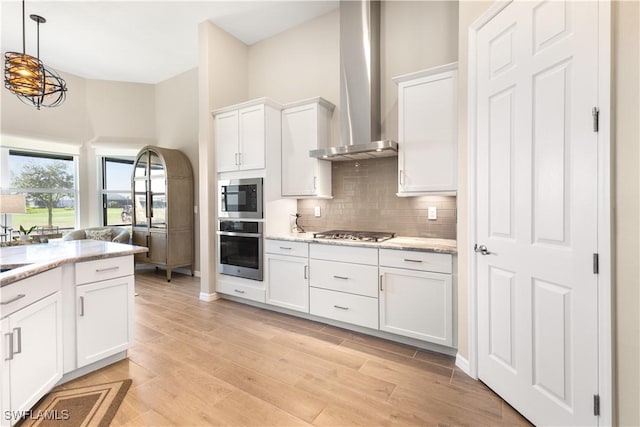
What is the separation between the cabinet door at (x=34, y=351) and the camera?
1.57m

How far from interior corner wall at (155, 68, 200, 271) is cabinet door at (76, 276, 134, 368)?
2.87 metres

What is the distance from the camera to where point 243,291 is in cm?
365

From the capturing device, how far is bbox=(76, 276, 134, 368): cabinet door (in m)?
2.08

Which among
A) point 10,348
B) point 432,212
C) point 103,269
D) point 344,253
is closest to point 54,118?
point 103,269

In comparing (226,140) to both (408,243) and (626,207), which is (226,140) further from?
(626,207)

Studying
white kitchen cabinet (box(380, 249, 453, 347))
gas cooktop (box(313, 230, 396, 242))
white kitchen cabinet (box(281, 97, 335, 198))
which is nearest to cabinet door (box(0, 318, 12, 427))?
gas cooktop (box(313, 230, 396, 242))

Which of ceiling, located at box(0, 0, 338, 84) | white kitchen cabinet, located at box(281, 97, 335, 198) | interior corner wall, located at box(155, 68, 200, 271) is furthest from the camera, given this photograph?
interior corner wall, located at box(155, 68, 200, 271)

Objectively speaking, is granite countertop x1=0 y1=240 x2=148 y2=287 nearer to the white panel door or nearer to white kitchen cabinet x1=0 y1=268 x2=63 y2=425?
white kitchen cabinet x1=0 y1=268 x2=63 y2=425

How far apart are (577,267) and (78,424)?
2.71m

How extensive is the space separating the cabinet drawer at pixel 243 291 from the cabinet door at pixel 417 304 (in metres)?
1.49

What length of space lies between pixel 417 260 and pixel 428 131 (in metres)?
1.13

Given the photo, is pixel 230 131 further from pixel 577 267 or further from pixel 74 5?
pixel 577 267

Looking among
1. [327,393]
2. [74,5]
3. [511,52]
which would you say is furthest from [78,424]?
[74,5]

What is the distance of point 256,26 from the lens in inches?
156
